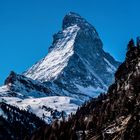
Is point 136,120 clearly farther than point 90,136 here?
No

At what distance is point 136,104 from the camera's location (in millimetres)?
148625

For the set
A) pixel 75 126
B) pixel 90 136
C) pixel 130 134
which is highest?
pixel 75 126

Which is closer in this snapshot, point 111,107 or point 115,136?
point 115,136

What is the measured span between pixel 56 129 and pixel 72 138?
80.0ft

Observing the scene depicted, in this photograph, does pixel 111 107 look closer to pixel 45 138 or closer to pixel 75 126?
pixel 75 126

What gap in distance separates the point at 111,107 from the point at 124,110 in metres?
20.6

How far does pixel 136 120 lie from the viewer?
126 m

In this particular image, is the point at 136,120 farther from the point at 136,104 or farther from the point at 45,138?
the point at 45,138

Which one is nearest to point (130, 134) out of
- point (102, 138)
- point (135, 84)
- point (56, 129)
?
point (102, 138)

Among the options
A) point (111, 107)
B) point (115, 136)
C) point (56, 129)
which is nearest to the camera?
point (115, 136)

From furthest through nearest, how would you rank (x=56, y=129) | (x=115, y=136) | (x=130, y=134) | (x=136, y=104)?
(x=56, y=129), (x=136, y=104), (x=115, y=136), (x=130, y=134)

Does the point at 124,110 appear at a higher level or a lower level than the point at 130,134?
higher

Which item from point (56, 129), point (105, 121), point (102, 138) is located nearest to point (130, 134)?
point (102, 138)

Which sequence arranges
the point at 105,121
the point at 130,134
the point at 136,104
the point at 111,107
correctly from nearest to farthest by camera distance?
the point at 130,134 < the point at 136,104 < the point at 105,121 < the point at 111,107
